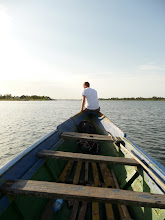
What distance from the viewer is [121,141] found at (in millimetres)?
3283

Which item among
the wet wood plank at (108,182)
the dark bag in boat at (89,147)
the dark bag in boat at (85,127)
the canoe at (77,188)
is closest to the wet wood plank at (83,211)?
the canoe at (77,188)

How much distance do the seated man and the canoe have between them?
3.18m

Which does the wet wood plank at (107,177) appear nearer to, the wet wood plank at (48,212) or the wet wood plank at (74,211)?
the wet wood plank at (74,211)

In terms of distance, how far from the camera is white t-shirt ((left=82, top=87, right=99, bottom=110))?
6.38m

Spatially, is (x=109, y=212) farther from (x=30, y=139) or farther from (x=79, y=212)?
(x=30, y=139)

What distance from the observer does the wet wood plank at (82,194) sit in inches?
56.0

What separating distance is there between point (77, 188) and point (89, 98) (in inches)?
205

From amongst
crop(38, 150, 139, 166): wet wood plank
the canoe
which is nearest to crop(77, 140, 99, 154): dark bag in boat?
the canoe

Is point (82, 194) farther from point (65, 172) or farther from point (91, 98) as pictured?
point (91, 98)

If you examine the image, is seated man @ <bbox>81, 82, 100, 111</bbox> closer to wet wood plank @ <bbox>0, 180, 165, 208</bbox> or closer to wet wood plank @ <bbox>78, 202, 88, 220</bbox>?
wet wood plank @ <bbox>78, 202, 88, 220</bbox>

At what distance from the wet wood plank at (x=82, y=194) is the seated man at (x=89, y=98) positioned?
5106mm

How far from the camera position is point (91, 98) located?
6559 millimetres

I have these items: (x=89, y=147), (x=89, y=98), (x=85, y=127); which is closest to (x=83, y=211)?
(x=89, y=147)

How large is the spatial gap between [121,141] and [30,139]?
28.7 ft
